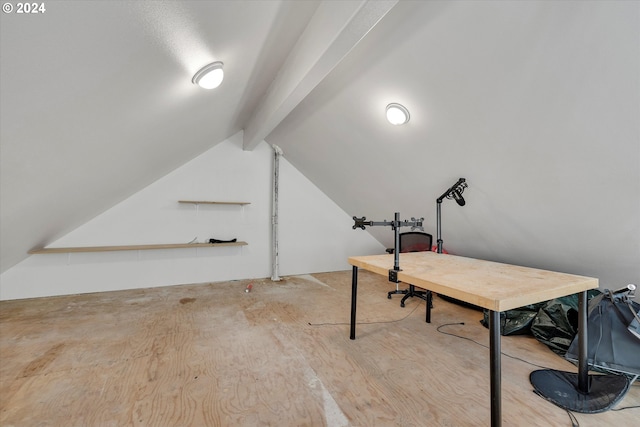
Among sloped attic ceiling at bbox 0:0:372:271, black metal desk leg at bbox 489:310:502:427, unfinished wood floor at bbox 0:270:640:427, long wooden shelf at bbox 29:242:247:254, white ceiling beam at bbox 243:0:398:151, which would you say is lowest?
unfinished wood floor at bbox 0:270:640:427

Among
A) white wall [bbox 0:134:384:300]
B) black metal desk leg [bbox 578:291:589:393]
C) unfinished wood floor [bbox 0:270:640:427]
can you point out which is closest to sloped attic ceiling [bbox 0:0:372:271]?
white wall [bbox 0:134:384:300]

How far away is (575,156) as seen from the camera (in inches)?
64.6

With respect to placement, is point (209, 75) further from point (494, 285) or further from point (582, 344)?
point (582, 344)

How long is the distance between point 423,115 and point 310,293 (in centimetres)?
260

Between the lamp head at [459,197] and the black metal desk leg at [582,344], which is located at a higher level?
the lamp head at [459,197]

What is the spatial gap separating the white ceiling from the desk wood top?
0.71 m

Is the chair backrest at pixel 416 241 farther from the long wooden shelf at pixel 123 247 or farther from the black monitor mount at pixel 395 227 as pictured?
the long wooden shelf at pixel 123 247

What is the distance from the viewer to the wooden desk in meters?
1.12

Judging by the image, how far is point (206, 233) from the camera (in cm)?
417

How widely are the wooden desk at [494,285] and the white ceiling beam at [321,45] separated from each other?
1.41 m

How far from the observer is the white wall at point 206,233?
3.51m

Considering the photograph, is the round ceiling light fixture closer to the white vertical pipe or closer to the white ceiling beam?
the white ceiling beam

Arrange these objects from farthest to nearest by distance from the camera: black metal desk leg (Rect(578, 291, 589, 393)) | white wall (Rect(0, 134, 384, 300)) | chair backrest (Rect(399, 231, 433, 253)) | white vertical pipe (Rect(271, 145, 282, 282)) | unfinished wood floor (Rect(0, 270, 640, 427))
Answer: white vertical pipe (Rect(271, 145, 282, 282)) < white wall (Rect(0, 134, 384, 300)) < chair backrest (Rect(399, 231, 433, 253)) < black metal desk leg (Rect(578, 291, 589, 393)) < unfinished wood floor (Rect(0, 270, 640, 427))

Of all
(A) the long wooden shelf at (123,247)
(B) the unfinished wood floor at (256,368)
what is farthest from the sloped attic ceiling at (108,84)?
(B) the unfinished wood floor at (256,368)
